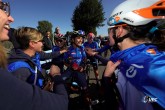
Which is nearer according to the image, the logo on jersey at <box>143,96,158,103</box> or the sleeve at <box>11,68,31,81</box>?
the logo on jersey at <box>143,96,158,103</box>

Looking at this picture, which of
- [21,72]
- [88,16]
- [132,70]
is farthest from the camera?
[88,16]

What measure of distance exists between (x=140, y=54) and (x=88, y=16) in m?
54.6

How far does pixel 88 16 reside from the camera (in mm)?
55156

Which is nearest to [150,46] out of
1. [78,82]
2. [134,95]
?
[134,95]

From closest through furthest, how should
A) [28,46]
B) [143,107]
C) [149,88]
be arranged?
[149,88]
[143,107]
[28,46]

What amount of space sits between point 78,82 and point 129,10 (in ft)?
12.6

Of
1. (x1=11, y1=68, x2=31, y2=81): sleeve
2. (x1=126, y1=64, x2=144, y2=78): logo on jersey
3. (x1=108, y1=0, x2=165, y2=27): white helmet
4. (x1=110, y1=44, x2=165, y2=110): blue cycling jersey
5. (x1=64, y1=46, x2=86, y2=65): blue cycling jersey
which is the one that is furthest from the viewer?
(x1=64, y1=46, x2=86, y2=65): blue cycling jersey

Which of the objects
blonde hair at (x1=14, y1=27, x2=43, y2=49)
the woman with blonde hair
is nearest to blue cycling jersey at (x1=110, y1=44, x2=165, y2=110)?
the woman with blonde hair

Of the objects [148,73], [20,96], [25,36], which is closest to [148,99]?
[148,73]

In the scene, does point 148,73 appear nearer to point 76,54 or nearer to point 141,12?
point 141,12

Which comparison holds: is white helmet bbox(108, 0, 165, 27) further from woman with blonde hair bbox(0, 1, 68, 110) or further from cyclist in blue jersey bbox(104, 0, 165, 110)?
woman with blonde hair bbox(0, 1, 68, 110)

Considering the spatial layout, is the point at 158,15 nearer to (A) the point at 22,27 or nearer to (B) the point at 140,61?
(B) the point at 140,61

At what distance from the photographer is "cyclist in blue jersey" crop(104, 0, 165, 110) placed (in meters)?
1.40

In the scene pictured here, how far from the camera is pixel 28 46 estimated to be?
342 cm
